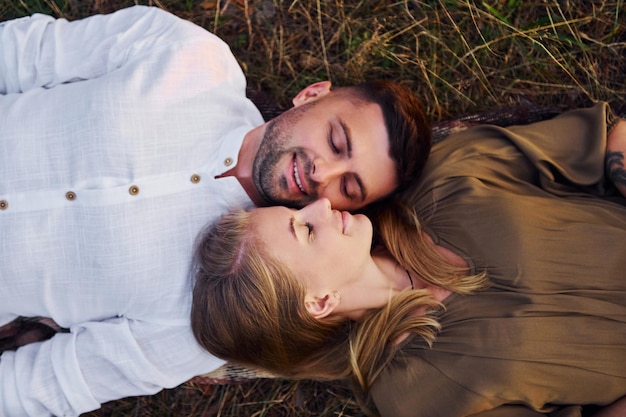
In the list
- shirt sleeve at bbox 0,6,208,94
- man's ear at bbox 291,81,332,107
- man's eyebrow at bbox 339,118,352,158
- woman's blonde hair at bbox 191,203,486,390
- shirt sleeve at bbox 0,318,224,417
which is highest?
shirt sleeve at bbox 0,6,208,94

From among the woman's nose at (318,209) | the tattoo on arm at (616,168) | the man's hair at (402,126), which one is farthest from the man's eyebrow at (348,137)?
the tattoo on arm at (616,168)

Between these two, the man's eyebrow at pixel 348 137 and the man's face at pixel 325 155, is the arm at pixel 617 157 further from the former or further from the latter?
the man's eyebrow at pixel 348 137

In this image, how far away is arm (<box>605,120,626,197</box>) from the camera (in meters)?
3.31

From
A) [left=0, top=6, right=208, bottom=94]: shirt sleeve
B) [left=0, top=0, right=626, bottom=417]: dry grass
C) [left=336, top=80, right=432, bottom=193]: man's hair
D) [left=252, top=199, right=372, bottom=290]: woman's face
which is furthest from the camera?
[left=0, top=0, right=626, bottom=417]: dry grass

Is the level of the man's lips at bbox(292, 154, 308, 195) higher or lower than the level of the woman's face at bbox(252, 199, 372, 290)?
higher

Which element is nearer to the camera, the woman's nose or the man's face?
the woman's nose

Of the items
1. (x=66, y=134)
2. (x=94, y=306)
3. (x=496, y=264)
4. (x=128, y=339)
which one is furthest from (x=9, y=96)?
(x=496, y=264)

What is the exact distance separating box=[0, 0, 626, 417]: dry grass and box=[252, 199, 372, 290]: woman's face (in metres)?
1.36

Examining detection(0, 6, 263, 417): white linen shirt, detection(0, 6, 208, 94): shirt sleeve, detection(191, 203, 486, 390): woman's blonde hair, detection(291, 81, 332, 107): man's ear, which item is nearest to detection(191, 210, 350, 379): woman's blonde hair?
detection(191, 203, 486, 390): woman's blonde hair

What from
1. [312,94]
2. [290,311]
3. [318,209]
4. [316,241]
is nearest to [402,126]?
[312,94]

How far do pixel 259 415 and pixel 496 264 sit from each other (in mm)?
1900

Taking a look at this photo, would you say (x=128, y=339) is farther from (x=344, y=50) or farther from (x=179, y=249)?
(x=344, y=50)

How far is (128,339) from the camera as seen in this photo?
310cm

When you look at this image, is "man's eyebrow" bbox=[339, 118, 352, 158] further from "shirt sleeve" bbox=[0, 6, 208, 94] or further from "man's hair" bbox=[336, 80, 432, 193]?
"shirt sleeve" bbox=[0, 6, 208, 94]
